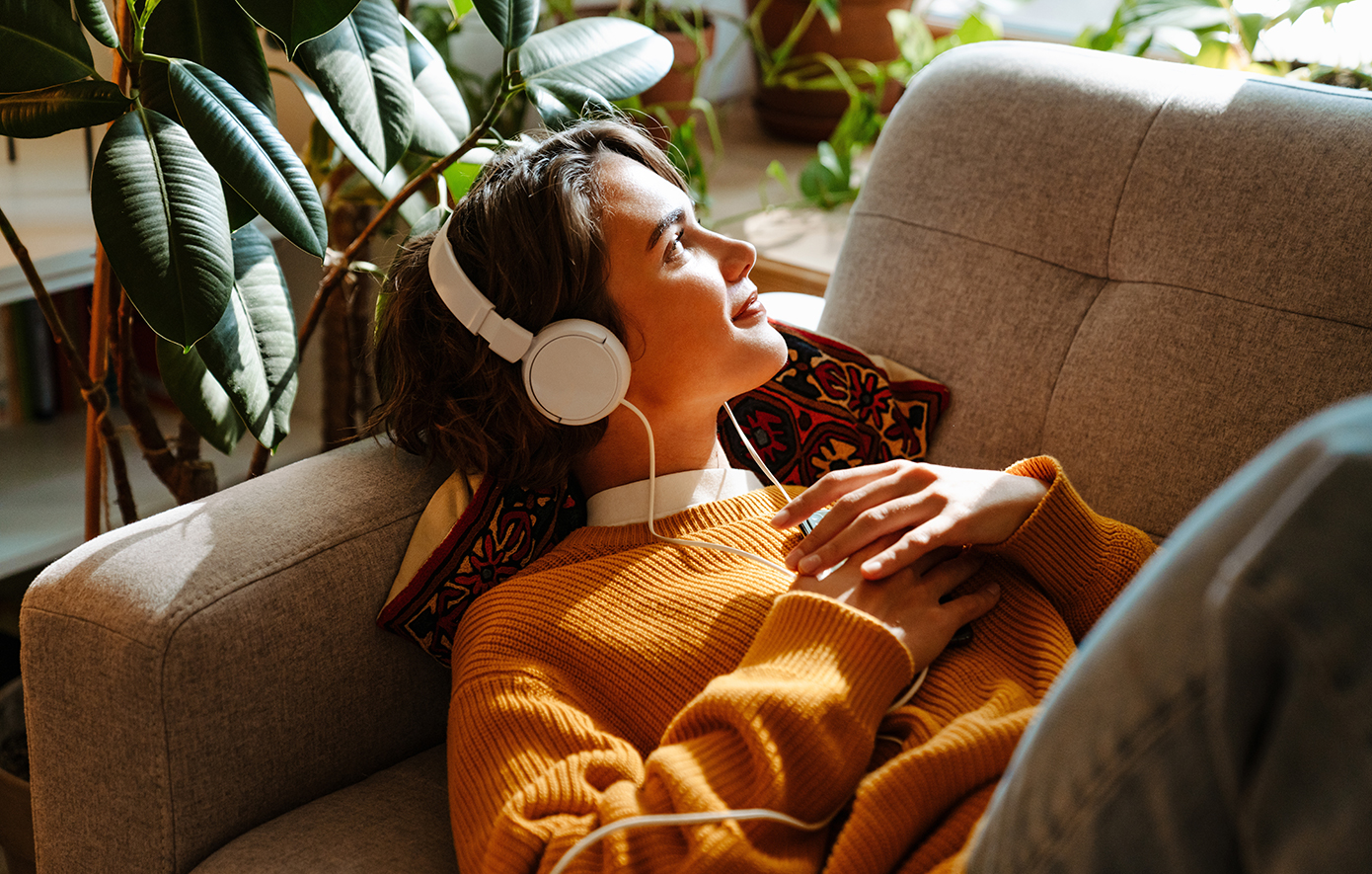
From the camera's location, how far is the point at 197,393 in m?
1.04

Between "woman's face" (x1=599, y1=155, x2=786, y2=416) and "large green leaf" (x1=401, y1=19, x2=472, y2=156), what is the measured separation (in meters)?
0.21

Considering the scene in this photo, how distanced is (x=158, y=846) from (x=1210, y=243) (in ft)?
3.79

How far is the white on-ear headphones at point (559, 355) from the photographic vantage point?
0.97 m

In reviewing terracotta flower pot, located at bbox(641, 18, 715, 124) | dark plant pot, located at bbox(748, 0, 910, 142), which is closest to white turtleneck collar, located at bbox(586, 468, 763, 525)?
terracotta flower pot, located at bbox(641, 18, 715, 124)

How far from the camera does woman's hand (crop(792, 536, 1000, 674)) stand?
909 mm

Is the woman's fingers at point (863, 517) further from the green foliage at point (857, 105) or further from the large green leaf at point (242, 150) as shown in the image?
the green foliage at point (857, 105)

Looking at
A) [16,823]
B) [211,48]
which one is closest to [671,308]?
[211,48]

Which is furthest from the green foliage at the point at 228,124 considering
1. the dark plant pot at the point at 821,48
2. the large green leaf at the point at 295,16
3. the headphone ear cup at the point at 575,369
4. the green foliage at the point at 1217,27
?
the dark plant pot at the point at 821,48

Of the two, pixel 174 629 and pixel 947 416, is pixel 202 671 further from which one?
pixel 947 416

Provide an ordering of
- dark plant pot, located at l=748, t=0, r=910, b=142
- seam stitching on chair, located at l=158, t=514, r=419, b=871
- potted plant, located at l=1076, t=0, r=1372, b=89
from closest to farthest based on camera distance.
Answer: seam stitching on chair, located at l=158, t=514, r=419, b=871 → potted plant, located at l=1076, t=0, r=1372, b=89 → dark plant pot, located at l=748, t=0, r=910, b=142

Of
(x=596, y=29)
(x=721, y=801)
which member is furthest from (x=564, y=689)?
(x=596, y=29)

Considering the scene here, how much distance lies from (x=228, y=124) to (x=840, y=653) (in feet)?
2.27

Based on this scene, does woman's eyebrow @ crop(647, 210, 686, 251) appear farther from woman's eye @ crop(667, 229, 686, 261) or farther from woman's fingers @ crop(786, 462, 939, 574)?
woman's fingers @ crop(786, 462, 939, 574)

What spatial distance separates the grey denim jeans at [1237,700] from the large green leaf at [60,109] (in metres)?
0.89
